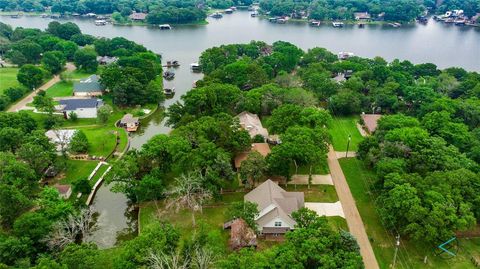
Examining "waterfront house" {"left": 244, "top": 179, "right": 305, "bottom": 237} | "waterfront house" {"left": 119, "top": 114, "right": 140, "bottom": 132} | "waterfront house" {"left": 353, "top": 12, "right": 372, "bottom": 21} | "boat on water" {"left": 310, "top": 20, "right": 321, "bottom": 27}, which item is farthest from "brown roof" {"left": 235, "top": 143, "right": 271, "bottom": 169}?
"waterfront house" {"left": 353, "top": 12, "right": 372, "bottom": 21}

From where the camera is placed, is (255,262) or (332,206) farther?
(332,206)

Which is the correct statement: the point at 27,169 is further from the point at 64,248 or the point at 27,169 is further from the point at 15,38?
the point at 15,38

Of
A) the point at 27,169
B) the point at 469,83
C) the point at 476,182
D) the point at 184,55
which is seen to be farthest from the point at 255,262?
the point at 184,55

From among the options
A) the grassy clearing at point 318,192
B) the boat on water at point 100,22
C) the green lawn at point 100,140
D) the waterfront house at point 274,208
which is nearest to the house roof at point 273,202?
the waterfront house at point 274,208

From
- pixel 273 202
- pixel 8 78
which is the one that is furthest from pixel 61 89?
pixel 273 202

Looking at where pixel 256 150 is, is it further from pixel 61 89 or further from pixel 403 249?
pixel 61 89

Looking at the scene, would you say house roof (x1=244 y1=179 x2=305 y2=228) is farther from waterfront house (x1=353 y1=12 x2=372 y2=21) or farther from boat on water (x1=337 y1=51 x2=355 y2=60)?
waterfront house (x1=353 y1=12 x2=372 y2=21)
